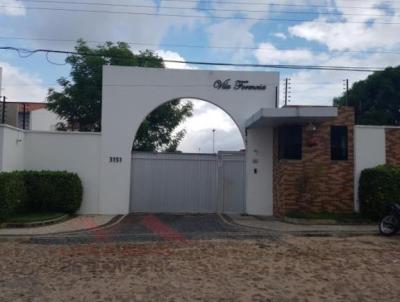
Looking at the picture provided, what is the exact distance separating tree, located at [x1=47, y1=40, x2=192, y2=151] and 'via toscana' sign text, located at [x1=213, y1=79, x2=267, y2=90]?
9012 mm

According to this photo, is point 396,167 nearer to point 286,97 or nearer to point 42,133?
point 286,97

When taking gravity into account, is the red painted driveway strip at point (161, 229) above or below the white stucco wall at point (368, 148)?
below

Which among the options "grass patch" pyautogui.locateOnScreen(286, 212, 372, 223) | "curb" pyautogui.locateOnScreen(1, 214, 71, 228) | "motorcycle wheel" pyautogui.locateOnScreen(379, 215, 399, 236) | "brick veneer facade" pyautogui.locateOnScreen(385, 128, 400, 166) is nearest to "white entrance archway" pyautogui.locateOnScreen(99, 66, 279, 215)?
"grass patch" pyautogui.locateOnScreen(286, 212, 372, 223)

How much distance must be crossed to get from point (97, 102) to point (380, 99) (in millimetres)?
20224

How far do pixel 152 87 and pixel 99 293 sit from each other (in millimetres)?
13478

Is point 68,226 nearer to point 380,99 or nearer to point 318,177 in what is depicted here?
point 318,177

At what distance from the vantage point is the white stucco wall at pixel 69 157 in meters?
19.5

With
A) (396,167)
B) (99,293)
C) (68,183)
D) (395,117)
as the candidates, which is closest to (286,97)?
(396,167)

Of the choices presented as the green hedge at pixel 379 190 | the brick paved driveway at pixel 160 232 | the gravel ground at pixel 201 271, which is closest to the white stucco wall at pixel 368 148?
the green hedge at pixel 379 190

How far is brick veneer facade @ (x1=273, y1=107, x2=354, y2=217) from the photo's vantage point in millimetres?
18422

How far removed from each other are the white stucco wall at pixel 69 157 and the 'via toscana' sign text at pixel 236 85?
5.40m

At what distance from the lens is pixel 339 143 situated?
19.0 metres

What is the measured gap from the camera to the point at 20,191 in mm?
16969

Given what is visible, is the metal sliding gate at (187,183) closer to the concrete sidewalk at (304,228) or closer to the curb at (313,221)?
the concrete sidewalk at (304,228)
